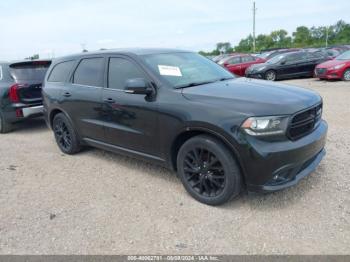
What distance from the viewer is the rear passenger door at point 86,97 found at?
15.0 ft

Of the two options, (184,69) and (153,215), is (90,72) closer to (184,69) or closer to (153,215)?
(184,69)

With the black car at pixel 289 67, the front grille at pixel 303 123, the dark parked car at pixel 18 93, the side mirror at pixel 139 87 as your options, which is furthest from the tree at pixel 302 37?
the side mirror at pixel 139 87

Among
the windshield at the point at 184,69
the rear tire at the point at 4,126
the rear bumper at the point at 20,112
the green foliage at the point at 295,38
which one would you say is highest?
the green foliage at the point at 295,38

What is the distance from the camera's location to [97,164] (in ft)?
16.4

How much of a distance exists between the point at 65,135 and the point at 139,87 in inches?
95.3

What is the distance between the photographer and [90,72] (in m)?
4.78

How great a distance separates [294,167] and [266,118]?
596mm

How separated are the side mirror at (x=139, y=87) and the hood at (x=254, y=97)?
1.43ft

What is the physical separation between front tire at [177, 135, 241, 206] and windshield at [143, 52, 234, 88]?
0.81 metres

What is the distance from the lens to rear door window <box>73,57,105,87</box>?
459 centimetres

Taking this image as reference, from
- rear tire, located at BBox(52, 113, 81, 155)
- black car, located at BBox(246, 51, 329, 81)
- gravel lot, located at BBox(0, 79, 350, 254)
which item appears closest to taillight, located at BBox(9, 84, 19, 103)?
rear tire, located at BBox(52, 113, 81, 155)

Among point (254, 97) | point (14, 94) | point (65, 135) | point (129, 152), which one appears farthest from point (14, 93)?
point (254, 97)

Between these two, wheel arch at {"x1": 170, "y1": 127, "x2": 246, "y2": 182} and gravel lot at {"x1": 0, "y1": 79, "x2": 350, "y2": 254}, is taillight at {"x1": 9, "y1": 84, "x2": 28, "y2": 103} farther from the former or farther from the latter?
wheel arch at {"x1": 170, "y1": 127, "x2": 246, "y2": 182}

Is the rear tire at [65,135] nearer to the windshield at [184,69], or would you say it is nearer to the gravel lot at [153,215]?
the gravel lot at [153,215]
